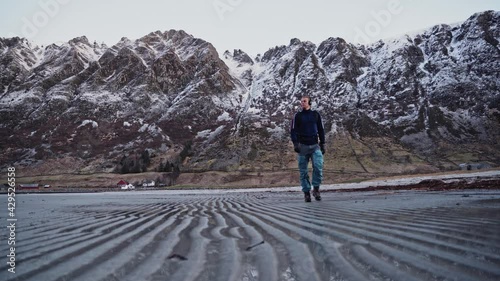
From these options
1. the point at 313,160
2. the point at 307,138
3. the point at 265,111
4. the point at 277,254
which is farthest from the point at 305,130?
the point at 265,111

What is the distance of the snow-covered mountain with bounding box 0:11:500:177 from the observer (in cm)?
11950

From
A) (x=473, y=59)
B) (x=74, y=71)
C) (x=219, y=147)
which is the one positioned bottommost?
(x=219, y=147)

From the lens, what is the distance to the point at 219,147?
124375 millimetres

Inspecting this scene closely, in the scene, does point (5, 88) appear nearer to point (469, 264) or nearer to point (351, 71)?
point (351, 71)

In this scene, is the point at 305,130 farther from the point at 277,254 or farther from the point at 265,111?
the point at 265,111

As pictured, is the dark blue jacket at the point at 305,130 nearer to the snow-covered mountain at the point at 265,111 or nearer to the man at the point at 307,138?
the man at the point at 307,138

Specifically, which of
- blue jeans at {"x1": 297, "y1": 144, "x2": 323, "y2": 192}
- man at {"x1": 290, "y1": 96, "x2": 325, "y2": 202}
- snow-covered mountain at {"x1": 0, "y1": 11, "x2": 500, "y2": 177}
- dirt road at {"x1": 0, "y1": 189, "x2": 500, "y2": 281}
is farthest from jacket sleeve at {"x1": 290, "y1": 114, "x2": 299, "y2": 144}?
snow-covered mountain at {"x1": 0, "y1": 11, "x2": 500, "y2": 177}

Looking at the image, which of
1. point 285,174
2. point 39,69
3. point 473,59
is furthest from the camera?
point 39,69

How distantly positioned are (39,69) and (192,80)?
86.3m

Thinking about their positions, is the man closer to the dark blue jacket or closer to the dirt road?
the dark blue jacket

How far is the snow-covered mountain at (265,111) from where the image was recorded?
11950 centimetres

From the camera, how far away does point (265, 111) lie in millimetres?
163000

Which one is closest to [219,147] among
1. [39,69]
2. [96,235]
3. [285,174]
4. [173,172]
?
[173,172]

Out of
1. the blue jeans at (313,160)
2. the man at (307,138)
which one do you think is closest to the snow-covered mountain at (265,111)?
the blue jeans at (313,160)
